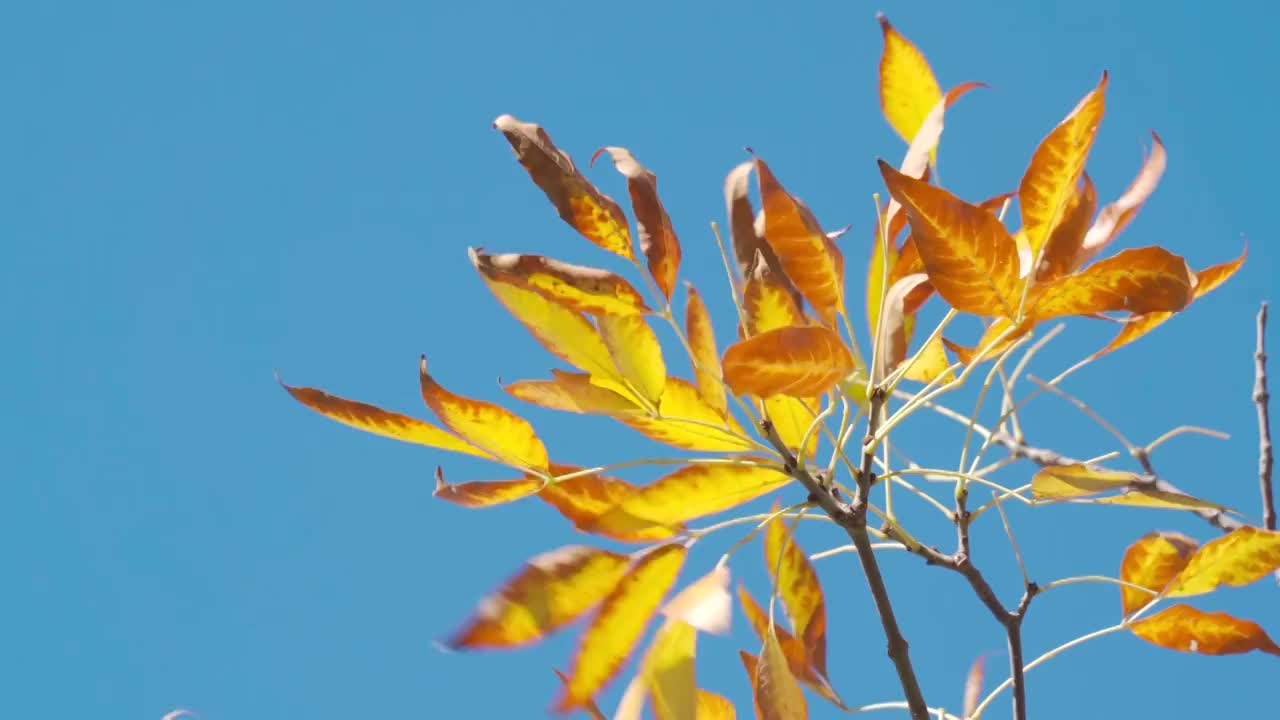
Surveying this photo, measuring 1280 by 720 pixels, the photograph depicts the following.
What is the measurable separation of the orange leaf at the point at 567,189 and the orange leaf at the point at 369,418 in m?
0.12

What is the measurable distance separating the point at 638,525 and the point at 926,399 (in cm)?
15

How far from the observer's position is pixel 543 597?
0.52 m

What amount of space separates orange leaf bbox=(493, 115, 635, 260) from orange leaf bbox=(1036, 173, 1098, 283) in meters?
0.19

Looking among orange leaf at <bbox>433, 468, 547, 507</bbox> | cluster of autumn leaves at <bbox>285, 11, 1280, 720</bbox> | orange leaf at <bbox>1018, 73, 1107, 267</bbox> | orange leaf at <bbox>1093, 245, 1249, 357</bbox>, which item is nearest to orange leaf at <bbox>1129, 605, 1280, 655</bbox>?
cluster of autumn leaves at <bbox>285, 11, 1280, 720</bbox>

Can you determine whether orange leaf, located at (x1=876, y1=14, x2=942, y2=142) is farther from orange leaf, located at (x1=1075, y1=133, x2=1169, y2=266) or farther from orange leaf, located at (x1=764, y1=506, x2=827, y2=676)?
orange leaf, located at (x1=764, y1=506, x2=827, y2=676)

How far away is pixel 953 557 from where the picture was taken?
642 mm

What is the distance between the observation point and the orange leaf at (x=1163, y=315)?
606 mm

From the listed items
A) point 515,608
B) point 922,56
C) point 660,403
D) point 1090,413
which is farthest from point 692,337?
point 1090,413

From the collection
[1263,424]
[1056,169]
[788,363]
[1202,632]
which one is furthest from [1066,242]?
[1263,424]

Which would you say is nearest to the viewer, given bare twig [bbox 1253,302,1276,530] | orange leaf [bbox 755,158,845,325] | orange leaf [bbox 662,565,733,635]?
orange leaf [bbox 662,565,733,635]

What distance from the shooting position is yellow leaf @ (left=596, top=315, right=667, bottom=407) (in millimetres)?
548

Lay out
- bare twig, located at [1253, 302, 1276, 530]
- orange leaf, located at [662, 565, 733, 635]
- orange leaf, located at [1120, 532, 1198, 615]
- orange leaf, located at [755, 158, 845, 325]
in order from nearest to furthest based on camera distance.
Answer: orange leaf, located at [662, 565, 733, 635] < orange leaf, located at [755, 158, 845, 325] < orange leaf, located at [1120, 532, 1198, 615] < bare twig, located at [1253, 302, 1276, 530]

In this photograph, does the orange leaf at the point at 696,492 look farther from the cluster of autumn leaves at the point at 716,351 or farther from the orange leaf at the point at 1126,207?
the orange leaf at the point at 1126,207

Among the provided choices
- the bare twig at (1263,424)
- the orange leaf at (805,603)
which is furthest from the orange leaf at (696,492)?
the bare twig at (1263,424)
